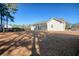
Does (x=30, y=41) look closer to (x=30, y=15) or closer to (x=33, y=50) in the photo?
(x=33, y=50)

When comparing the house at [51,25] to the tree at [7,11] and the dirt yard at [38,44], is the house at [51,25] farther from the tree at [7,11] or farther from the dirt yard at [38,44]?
the tree at [7,11]

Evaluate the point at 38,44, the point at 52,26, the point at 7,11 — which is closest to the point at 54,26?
the point at 52,26

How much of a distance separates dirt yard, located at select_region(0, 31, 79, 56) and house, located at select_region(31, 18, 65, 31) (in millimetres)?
61

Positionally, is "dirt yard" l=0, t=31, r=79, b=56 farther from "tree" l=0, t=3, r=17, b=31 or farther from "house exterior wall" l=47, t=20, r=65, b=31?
"tree" l=0, t=3, r=17, b=31

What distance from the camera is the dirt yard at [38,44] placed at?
129 inches

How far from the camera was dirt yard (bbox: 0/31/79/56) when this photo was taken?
3.28m

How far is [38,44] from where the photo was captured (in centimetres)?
335

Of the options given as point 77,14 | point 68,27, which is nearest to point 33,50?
point 68,27

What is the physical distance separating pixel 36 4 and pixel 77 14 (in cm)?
61

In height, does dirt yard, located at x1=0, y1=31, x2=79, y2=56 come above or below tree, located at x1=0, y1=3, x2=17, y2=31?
below

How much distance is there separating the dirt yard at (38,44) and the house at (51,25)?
6 centimetres

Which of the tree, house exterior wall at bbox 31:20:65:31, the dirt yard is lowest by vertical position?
the dirt yard

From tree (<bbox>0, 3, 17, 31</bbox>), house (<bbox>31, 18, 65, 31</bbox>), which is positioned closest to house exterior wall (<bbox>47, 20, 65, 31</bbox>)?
house (<bbox>31, 18, 65, 31</bbox>)

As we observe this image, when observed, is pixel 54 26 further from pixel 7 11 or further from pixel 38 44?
pixel 7 11
